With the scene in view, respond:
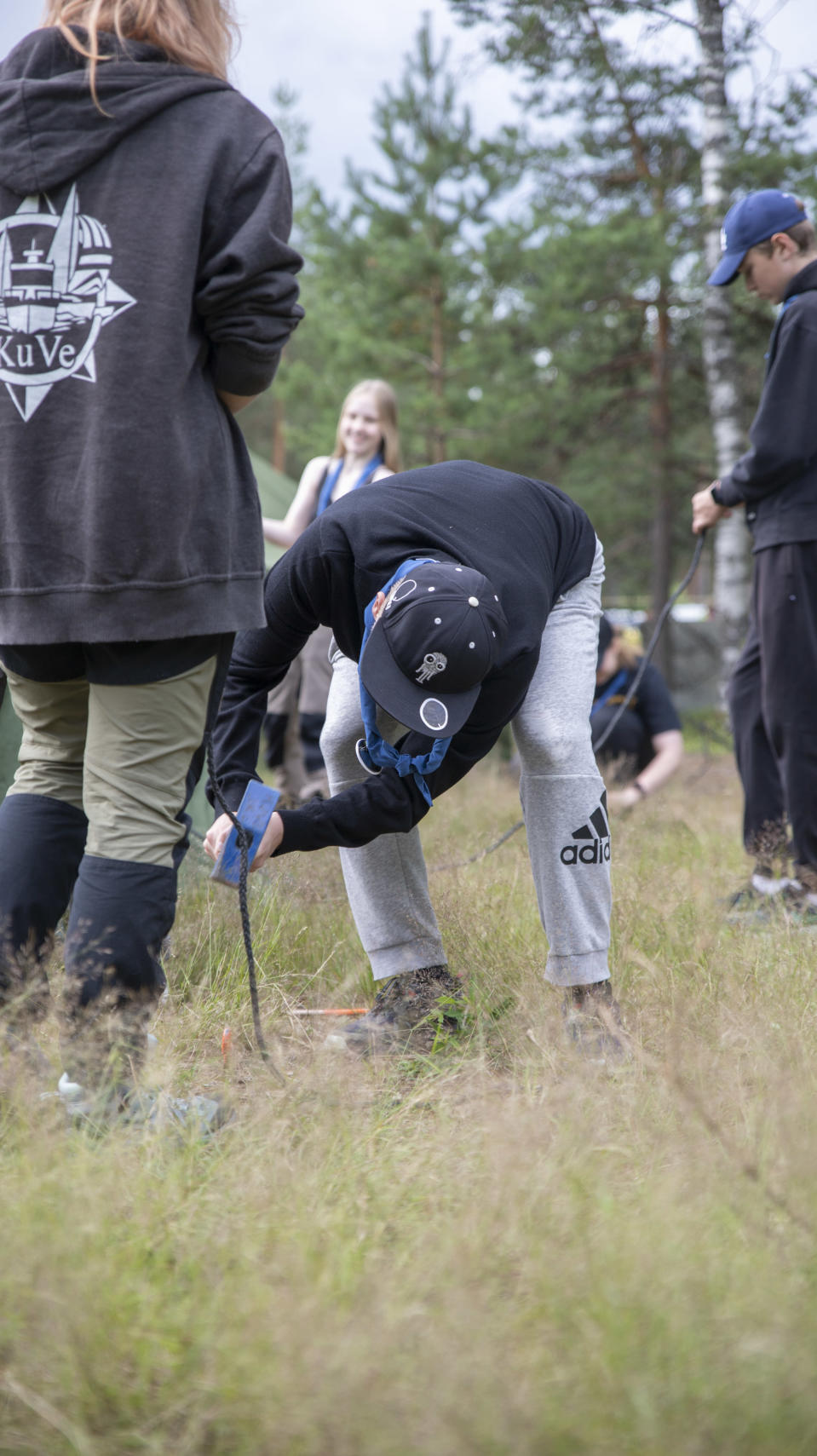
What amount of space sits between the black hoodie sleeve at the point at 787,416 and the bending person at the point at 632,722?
1.73m

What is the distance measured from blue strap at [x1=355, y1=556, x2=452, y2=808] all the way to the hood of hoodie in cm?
80

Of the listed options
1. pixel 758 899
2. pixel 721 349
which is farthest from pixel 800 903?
pixel 721 349

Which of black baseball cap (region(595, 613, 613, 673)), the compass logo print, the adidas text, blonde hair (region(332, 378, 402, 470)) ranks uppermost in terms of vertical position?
the compass logo print

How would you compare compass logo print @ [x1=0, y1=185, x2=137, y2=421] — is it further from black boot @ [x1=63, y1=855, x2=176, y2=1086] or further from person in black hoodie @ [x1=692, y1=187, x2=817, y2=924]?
person in black hoodie @ [x1=692, y1=187, x2=817, y2=924]

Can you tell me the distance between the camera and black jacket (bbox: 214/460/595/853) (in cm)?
211

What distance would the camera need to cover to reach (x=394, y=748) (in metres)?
2.17

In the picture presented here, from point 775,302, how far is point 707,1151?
2942mm

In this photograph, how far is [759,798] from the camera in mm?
3889

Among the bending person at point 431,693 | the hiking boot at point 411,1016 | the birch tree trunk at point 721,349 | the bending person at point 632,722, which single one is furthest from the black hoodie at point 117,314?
the birch tree trunk at point 721,349

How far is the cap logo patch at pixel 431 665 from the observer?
6.20 ft

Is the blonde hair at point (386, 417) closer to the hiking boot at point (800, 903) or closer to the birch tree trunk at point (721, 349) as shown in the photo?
the hiking boot at point (800, 903)

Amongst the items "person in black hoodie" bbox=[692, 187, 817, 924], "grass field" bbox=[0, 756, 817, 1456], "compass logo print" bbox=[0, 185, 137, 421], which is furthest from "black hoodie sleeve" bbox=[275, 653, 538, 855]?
"person in black hoodie" bbox=[692, 187, 817, 924]

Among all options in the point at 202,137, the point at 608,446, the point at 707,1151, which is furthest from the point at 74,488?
the point at 608,446

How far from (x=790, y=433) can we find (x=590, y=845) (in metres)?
1.69
